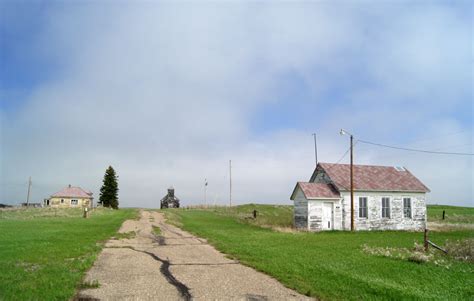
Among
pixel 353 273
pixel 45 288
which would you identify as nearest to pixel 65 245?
pixel 45 288

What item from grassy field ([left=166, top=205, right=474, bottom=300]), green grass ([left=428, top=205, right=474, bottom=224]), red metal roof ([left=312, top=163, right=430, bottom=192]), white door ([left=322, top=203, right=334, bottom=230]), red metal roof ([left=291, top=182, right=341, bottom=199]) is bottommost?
green grass ([left=428, top=205, right=474, bottom=224])

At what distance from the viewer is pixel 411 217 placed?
108 ft

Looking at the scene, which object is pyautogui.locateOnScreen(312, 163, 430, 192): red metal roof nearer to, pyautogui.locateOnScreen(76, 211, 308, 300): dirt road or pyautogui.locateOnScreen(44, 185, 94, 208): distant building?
pyautogui.locateOnScreen(76, 211, 308, 300): dirt road

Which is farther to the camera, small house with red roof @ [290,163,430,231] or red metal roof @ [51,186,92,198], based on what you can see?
red metal roof @ [51,186,92,198]

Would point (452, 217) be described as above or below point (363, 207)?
below

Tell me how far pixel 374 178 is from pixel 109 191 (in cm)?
6345

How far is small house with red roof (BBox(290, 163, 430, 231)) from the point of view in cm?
3022

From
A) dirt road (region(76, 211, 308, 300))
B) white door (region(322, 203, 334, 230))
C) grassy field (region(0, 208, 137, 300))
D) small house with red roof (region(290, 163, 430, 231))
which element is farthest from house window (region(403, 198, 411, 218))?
grassy field (region(0, 208, 137, 300))

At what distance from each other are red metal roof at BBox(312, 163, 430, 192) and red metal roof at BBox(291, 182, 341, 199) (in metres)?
0.59

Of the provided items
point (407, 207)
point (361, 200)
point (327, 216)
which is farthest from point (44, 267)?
point (407, 207)

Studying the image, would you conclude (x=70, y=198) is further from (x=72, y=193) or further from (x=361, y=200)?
(x=361, y=200)

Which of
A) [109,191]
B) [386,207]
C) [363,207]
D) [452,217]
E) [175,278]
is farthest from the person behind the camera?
[109,191]

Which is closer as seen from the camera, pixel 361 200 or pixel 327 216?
pixel 327 216

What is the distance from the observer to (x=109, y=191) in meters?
83.2
